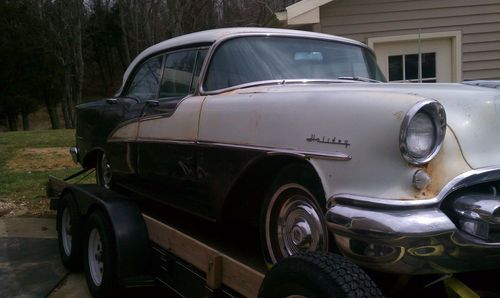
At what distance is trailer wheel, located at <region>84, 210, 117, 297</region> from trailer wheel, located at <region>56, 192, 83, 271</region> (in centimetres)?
28

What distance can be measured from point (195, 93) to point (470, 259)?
213 centimetres

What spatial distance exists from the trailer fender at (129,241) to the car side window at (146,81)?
91cm

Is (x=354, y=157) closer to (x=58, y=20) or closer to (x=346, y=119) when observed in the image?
(x=346, y=119)

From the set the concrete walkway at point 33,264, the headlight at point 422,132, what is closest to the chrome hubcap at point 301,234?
the headlight at point 422,132

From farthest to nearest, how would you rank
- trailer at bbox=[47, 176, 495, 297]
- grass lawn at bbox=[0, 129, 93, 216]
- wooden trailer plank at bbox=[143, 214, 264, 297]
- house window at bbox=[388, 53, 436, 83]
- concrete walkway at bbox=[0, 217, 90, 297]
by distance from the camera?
house window at bbox=[388, 53, 436, 83], grass lawn at bbox=[0, 129, 93, 216], concrete walkway at bbox=[0, 217, 90, 297], wooden trailer plank at bbox=[143, 214, 264, 297], trailer at bbox=[47, 176, 495, 297]

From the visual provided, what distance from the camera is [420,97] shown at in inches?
93.3

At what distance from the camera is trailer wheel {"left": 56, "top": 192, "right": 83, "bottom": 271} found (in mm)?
4766

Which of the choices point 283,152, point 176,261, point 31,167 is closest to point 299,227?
point 283,152

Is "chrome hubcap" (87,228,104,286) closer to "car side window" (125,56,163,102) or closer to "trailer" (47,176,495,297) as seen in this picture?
"trailer" (47,176,495,297)

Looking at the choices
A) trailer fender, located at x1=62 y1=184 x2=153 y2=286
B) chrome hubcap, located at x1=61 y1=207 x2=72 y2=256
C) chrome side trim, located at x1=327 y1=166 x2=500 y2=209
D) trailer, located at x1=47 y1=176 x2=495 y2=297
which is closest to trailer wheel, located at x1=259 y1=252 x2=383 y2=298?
trailer, located at x1=47 y1=176 x2=495 y2=297

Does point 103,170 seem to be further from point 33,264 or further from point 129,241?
point 129,241

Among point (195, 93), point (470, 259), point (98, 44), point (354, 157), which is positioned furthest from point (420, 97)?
point (98, 44)

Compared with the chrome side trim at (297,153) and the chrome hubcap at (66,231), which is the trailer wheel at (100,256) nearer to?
the chrome hubcap at (66,231)

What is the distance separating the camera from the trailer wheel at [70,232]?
477cm
